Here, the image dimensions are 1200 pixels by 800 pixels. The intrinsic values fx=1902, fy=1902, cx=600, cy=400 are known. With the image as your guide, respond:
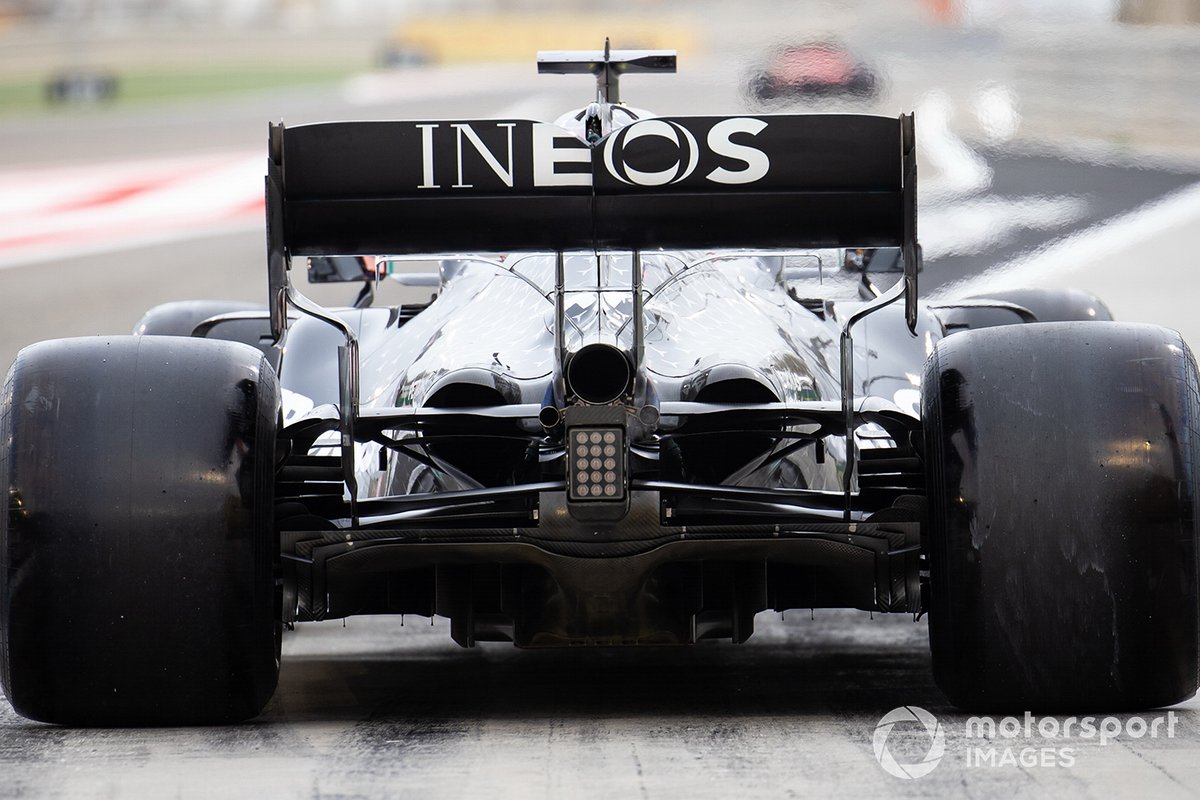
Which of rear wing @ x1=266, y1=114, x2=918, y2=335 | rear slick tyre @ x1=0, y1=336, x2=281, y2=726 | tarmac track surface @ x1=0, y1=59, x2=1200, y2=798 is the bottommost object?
tarmac track surface @ x1=0, y1=59, x2=1200, y2=798

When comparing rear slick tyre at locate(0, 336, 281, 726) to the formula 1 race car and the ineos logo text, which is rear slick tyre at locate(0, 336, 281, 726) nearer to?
the formula 1 race car

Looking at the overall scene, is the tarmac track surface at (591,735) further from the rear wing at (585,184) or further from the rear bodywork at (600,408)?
the rear wing at (585,184)

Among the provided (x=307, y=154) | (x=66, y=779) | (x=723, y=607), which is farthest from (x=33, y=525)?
(x=723, y=607)

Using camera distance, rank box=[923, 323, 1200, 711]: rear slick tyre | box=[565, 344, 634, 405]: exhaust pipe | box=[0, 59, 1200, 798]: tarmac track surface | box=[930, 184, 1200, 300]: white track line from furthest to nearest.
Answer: box=[930, 184, 1200, 300]: white track line
box=[565, 344, 634, 405]: exhaust pipe
box=[923, 323, 1200, 711]: rear slick tyre
box=[0, 59, 1200, 798]: tarmac track surface

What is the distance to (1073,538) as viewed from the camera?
5.43m

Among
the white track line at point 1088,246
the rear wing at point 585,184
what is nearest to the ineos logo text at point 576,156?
the rear wing at point 585,184

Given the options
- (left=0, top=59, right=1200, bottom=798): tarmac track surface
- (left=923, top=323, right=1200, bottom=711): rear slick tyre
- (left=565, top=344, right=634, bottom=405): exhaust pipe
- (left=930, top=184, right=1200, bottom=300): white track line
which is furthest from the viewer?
(left=930, top=184, right=1200, bottom=300): white track line

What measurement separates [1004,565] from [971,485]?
249mm

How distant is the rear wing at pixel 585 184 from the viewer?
5.47 m

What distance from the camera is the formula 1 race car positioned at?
5465mm

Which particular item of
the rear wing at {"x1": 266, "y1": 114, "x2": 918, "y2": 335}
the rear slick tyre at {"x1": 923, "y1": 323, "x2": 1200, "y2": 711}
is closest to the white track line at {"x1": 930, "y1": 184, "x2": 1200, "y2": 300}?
the rear slick tyre at {"x1": 923, "y1": 323, "x2": 1200, "y2": 711}

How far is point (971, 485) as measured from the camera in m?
5.52

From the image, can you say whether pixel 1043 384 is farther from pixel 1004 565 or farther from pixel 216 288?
pixel 216 288

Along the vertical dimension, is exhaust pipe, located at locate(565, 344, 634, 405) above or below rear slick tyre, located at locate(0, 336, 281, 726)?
above
